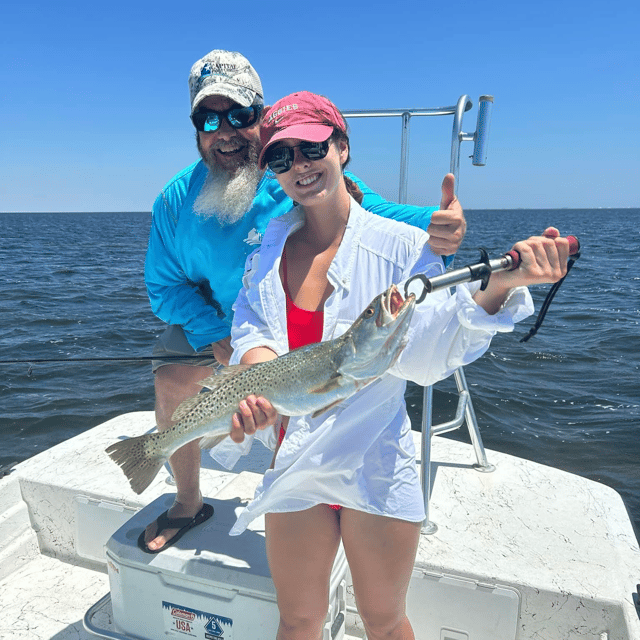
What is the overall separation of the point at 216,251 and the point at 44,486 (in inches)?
90.0

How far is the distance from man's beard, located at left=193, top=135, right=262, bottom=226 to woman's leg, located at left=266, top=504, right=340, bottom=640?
1.98 metres

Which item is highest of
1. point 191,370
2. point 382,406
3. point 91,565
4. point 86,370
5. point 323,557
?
point 382,406

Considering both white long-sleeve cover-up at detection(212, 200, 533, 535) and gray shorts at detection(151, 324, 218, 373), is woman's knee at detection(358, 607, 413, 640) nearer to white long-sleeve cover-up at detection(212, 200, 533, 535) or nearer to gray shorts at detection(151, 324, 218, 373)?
white long-sleeve cover-up at detection(212, 200, 533, 535)

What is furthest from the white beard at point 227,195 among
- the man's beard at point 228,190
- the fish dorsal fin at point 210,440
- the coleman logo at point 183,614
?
the coleman logo at point 183,614

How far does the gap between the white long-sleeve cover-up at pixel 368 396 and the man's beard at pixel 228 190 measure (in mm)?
1132

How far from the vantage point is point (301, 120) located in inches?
99.0

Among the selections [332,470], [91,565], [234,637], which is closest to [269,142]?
[332,470]

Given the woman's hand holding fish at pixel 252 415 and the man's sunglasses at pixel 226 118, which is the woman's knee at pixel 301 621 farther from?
the man's sunglasses at pixel 226 118

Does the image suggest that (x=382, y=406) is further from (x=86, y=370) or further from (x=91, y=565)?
(x=86, y=370)

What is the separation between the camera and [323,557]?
250 cm

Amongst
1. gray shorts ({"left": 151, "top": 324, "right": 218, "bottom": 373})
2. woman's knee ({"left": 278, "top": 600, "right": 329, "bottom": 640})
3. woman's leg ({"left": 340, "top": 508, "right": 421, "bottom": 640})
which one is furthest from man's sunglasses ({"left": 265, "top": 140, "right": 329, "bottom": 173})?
woman's knee ({"left": 278, "top": 600, "right": 329, "bottom": 640})

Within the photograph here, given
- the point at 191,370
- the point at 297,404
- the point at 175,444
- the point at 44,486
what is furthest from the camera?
the point at 44,486

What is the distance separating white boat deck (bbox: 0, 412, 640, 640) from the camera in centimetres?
314

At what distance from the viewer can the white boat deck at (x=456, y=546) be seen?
314cm
